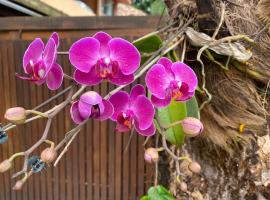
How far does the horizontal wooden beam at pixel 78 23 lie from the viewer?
1742 millimetres

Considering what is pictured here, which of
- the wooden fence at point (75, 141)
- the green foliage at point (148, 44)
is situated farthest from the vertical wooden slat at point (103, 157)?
the green foliage at point (148, 44)

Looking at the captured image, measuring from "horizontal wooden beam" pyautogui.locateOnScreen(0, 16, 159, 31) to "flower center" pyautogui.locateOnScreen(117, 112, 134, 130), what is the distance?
1.32 metres

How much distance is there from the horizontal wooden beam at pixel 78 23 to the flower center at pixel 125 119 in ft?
4.33

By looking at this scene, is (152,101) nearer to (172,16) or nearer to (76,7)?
(172,16)

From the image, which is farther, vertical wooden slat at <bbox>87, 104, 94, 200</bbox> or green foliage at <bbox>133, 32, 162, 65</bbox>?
vertical wooden slat at <bbox>87, 104, 94, 200</bbox>

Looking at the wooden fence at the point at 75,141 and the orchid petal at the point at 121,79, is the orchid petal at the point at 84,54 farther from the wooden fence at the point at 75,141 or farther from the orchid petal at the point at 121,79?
the wooden fence at the point at 75,141

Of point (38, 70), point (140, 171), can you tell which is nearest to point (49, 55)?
point (38, 70)

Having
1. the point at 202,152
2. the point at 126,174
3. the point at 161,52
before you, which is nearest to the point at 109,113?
the point at 161,52

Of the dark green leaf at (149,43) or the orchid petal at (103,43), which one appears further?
the dark green leaf at (149,43)

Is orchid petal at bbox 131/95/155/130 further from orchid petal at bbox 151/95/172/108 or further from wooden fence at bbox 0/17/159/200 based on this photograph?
wooden fence at bbox 0/17/159/200

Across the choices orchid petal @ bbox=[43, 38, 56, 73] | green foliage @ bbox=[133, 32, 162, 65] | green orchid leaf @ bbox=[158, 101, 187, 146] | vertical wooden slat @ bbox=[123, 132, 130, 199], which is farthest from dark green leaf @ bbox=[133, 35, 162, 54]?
vertical wooden slat @ bbox=[123, 132, 130, 199]

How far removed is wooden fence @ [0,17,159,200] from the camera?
175 cm

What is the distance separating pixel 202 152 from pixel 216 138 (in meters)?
0.06

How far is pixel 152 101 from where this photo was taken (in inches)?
16.8
